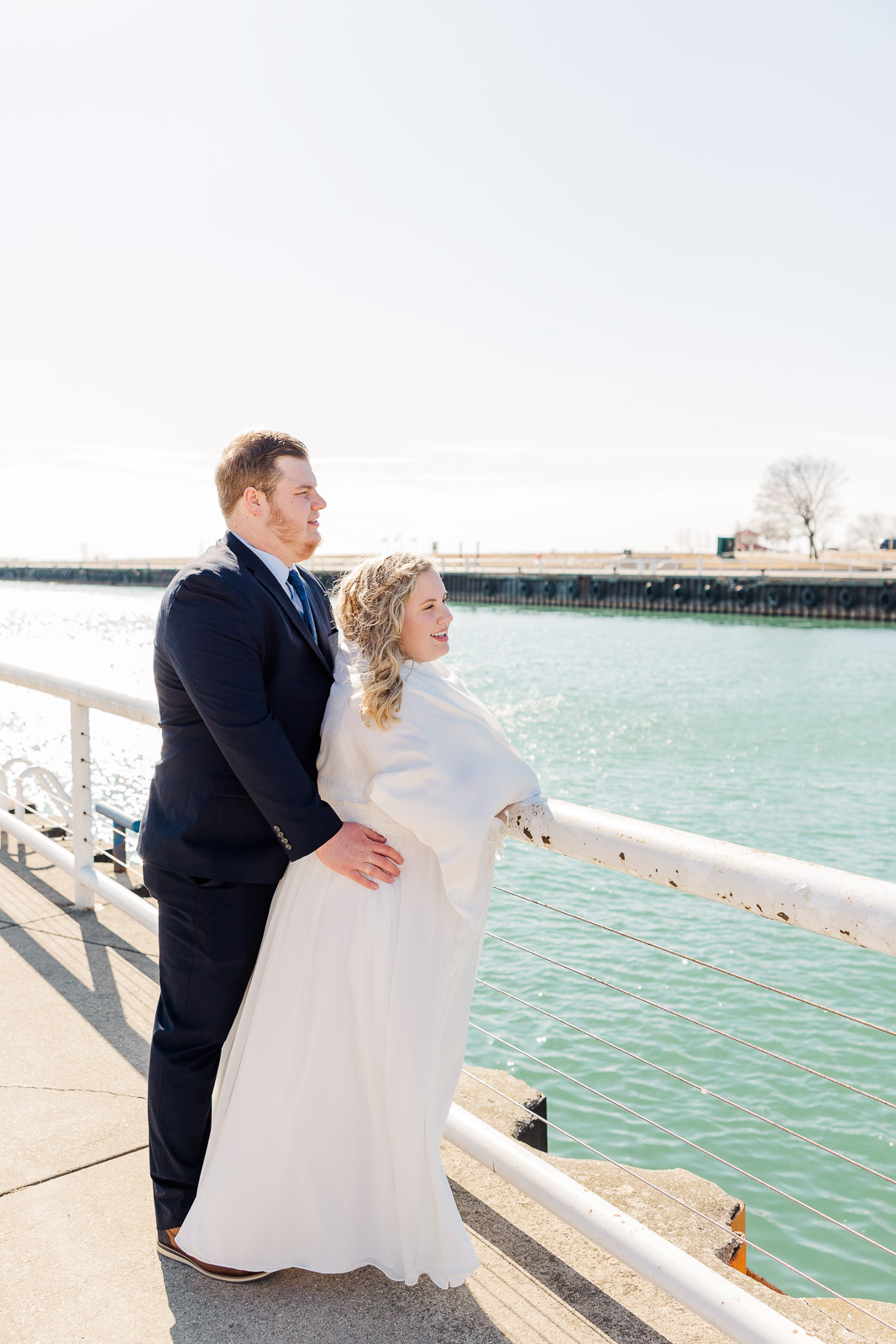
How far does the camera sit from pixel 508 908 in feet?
33.4

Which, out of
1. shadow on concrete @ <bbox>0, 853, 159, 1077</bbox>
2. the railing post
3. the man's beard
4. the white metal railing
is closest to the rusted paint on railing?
the white metal railing

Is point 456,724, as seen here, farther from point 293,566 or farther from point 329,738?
point 293,566

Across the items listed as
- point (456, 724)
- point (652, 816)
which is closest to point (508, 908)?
point (652, 816)

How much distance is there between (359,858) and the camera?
1.94m

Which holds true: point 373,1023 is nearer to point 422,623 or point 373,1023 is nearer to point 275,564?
point 422,623

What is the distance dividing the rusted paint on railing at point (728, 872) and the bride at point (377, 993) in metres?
0.11

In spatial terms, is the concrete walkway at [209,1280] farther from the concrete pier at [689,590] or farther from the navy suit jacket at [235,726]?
the concrete pier at [689,590]

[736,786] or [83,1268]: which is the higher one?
[83,1268]

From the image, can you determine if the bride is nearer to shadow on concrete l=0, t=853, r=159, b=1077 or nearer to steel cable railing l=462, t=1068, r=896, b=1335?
steel cable railing l=462, t=1068, r=896, b=1335

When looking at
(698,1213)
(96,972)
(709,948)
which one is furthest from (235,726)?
(709,948)

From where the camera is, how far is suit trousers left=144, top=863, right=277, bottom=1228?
209 cm

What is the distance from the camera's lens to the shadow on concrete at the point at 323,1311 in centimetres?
190

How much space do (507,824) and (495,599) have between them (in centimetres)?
6286

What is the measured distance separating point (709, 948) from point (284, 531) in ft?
26.1
